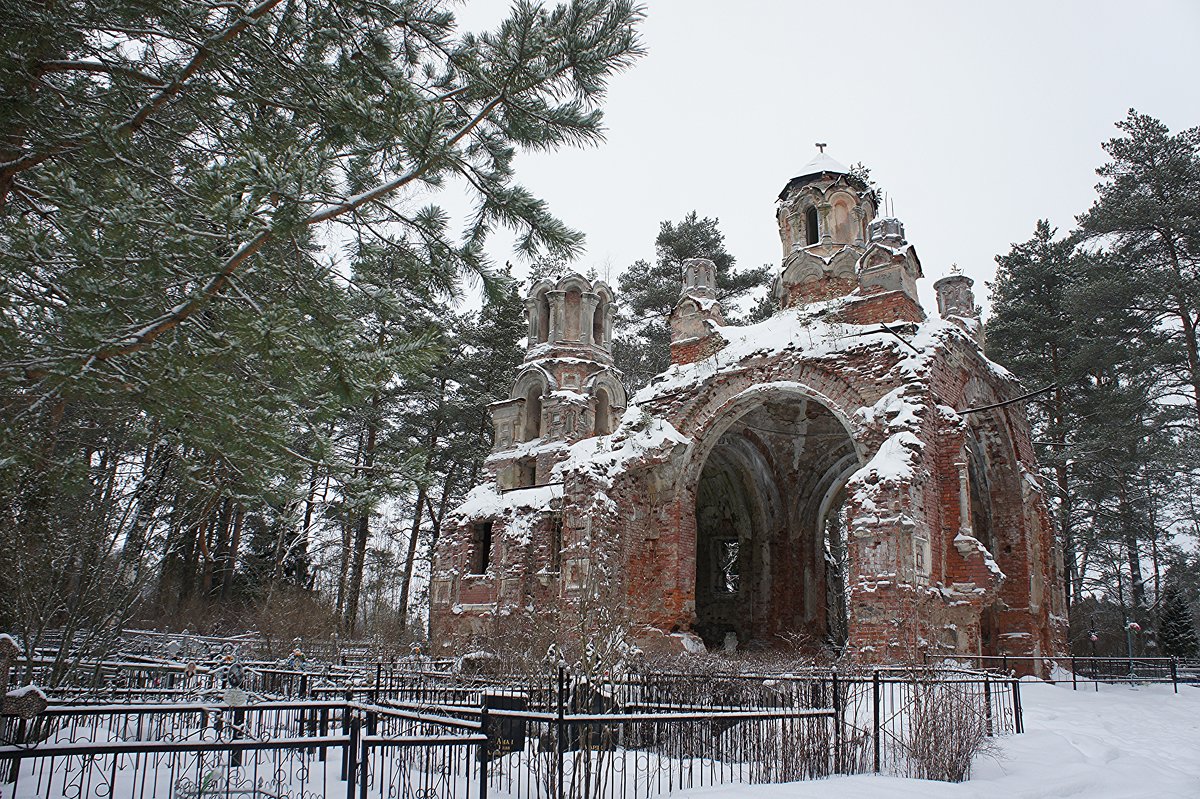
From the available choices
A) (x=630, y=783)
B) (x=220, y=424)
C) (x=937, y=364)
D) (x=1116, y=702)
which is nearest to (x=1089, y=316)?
(x=937, y=364)

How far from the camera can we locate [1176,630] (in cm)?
2447

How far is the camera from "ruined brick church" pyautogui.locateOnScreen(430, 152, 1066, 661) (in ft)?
52.3

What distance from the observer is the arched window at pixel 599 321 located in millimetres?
29578

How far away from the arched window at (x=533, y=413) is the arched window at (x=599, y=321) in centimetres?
295

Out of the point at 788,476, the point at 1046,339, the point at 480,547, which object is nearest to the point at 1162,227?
the point at 1046,339

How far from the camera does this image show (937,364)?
17.3 m

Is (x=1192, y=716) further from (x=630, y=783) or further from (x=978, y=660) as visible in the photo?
(x=630, y=783)

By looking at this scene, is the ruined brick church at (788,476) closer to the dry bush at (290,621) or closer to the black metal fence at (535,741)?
the black metal fence at (535,741)

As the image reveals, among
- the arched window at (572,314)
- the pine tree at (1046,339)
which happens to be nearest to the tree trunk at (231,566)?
the arched window at (572,314)

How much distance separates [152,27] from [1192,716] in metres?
16.6

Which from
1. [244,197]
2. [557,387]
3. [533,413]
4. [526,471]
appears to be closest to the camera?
[244,197]

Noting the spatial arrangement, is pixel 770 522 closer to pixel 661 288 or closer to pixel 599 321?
pixel 599 321

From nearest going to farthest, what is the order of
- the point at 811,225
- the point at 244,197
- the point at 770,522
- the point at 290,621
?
1. the point at 244,197
2. the point at 290,621
3. the point at 770,522
4. the point at 811,225

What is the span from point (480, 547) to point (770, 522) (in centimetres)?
856
